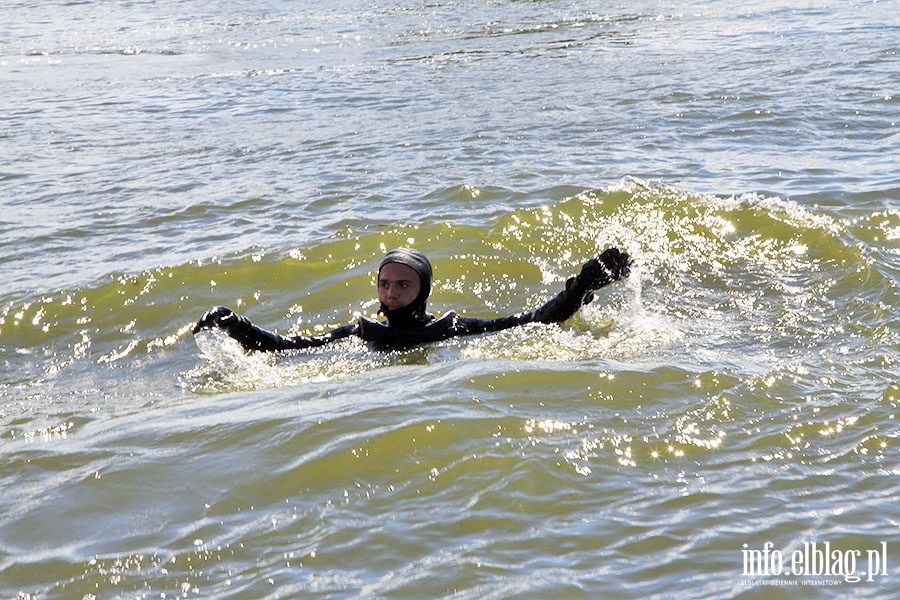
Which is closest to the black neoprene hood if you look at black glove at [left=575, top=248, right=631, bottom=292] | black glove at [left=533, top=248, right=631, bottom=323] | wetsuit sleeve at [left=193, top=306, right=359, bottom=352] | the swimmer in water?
the swimmer in water

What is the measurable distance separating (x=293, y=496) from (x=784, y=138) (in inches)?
386

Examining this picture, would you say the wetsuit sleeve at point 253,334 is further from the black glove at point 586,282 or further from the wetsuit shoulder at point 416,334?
the black glove at point 586,282

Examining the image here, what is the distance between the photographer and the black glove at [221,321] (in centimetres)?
657

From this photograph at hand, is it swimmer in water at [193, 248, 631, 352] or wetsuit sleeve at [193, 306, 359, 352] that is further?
swimmer in water at [193, 248, 631, 352]

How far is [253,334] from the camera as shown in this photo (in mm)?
6977

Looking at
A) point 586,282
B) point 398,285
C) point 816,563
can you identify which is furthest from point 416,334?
point 816,563

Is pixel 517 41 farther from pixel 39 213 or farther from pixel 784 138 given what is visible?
pixel 39 213

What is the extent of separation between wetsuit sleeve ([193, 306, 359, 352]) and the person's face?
1.27 ft

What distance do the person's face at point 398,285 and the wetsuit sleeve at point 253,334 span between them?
1.27 feet

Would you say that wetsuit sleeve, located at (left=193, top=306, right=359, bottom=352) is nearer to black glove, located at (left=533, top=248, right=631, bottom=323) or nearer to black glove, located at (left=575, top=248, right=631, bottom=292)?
black glove, located at (left=533, top=248, right=631, bottom=323)

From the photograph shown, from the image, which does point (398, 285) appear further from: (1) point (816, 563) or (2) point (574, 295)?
(1) point (816, 563)

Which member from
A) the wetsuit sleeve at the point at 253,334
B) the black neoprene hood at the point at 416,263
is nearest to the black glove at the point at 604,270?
the black neoprene hood at the point at 416,263

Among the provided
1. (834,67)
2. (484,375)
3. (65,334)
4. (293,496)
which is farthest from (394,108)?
(293,496)

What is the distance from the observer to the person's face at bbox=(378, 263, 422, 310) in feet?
23.4
